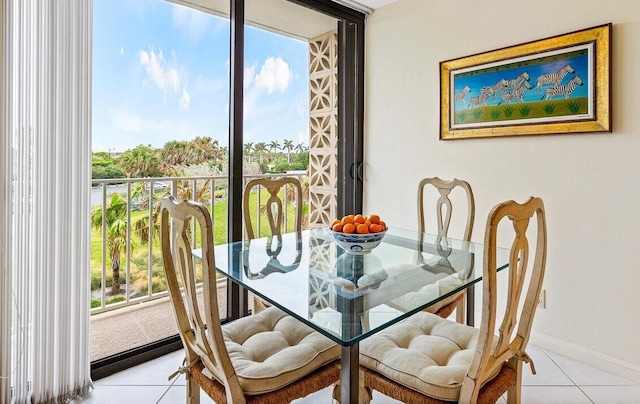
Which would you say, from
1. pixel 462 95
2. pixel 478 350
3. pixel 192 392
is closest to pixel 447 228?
pixel 462 95

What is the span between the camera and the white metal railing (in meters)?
2.66

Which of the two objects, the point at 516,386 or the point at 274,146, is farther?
the point at 274,146

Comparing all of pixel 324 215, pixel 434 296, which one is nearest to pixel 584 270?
pixel 434 296

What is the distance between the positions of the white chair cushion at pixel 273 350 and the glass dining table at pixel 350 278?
19 cm

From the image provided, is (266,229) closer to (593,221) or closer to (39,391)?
(39,391)

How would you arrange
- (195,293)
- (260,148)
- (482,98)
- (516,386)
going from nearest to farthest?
(195,293) < (516,386) < (482,98) < (260,148)

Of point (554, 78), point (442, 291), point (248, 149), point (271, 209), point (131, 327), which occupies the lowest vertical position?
point (131, 327)

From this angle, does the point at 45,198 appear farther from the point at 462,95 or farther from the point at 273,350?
the point at 462,95

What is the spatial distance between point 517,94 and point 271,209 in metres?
1.72

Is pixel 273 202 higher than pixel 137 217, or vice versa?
pixel 273 202

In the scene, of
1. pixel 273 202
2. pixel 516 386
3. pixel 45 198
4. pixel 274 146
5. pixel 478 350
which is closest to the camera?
pixel 478 350

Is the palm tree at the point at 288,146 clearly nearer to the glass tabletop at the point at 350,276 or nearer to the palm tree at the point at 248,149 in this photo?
the palm tree at the point at 248,149

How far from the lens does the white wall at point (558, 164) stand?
212cm

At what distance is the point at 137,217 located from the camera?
287cm
